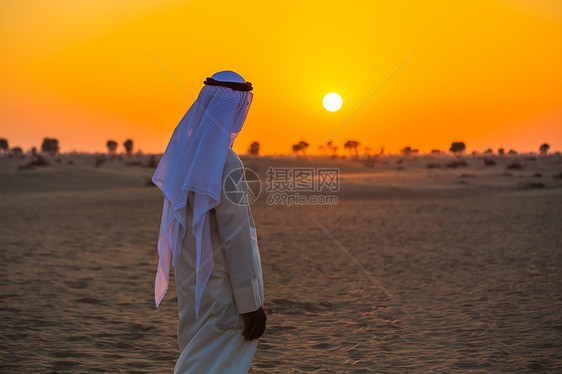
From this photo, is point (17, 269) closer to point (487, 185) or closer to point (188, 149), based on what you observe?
point (188, 149)

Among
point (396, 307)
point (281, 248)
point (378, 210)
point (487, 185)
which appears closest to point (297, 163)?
point (487, 185)

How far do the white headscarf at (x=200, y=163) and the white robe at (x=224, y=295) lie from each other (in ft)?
0.21

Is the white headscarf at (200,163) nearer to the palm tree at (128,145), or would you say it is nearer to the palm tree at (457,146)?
the palm tree at (457,146)

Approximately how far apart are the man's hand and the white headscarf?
0.29m

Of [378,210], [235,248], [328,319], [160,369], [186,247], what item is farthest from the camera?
[378,210]

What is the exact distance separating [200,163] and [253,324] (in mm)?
974

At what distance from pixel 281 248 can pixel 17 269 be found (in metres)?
5.17

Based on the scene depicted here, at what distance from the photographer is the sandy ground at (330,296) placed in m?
4.98

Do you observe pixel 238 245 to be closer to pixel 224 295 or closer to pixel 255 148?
pixel 224 295

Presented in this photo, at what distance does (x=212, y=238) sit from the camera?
3.07 metres

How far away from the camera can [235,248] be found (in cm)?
296

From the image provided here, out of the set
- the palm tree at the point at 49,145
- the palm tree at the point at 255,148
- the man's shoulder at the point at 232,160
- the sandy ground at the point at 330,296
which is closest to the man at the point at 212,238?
the man's shoulder at the point at 232,160

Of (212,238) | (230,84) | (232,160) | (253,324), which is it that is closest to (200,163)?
(232,160)

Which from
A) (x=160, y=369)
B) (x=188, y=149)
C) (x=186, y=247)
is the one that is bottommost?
(x=160, y=369)
